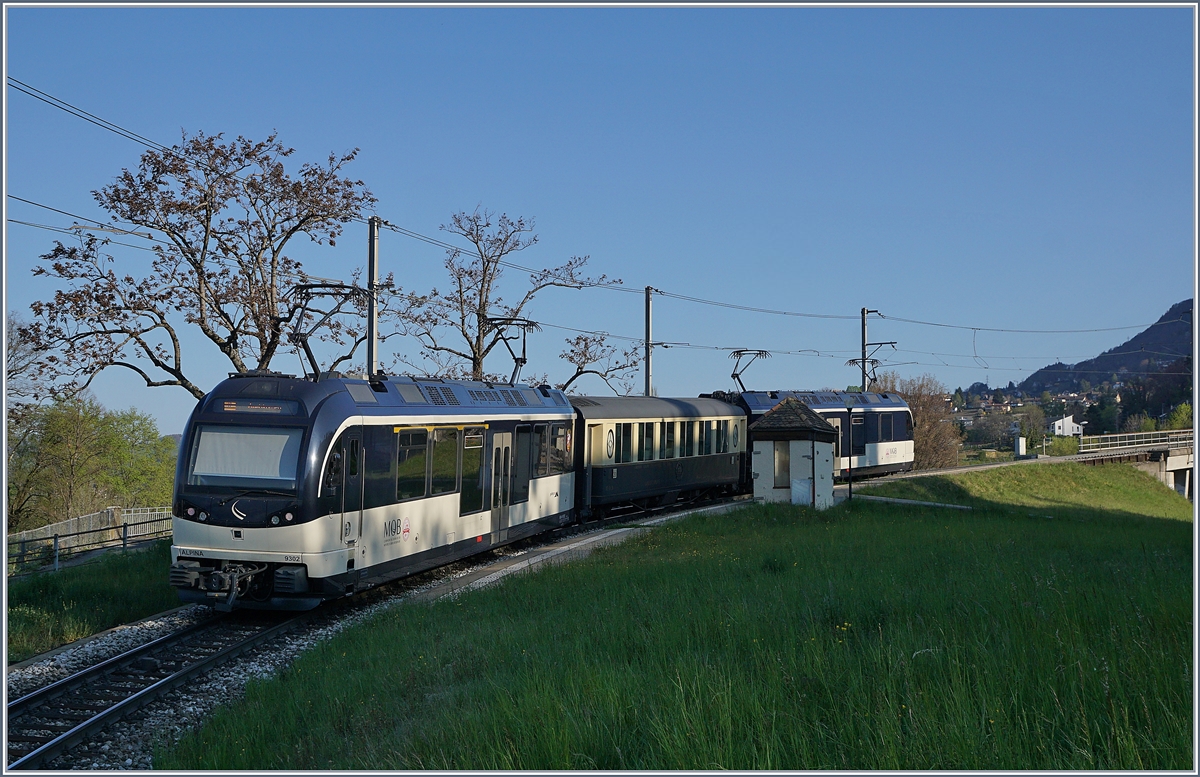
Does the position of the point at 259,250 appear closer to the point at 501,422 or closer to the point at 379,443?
the point at 501,422

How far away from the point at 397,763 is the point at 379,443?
26.4 feet

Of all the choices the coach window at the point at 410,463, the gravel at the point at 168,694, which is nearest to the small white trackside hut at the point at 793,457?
the coach window at the point at 410,463

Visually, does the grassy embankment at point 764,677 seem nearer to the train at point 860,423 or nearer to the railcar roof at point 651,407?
the railcar roof at point 651,407

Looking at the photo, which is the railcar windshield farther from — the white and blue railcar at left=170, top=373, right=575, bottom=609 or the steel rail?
the steel rail

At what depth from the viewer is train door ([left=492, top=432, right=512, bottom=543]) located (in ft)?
58.4

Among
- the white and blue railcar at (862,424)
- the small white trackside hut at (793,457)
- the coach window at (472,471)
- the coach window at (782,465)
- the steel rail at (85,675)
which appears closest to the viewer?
the steel rail at (85,675)

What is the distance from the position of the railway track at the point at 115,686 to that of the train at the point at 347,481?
517 millimetres

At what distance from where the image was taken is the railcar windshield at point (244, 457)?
12562mm

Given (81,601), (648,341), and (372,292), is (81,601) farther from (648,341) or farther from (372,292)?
(648,341)

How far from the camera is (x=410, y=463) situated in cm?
1470

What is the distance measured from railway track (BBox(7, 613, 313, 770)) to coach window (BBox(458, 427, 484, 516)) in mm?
4154

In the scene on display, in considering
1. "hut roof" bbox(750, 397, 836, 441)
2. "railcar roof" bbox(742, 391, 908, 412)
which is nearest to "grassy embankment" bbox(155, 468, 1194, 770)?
"hut roof" bbox(750, 397, 836, 441)

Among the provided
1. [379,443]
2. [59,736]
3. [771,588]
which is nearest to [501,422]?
[379,443]

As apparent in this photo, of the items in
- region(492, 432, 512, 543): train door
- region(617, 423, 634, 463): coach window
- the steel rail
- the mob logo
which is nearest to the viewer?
the steel rail
